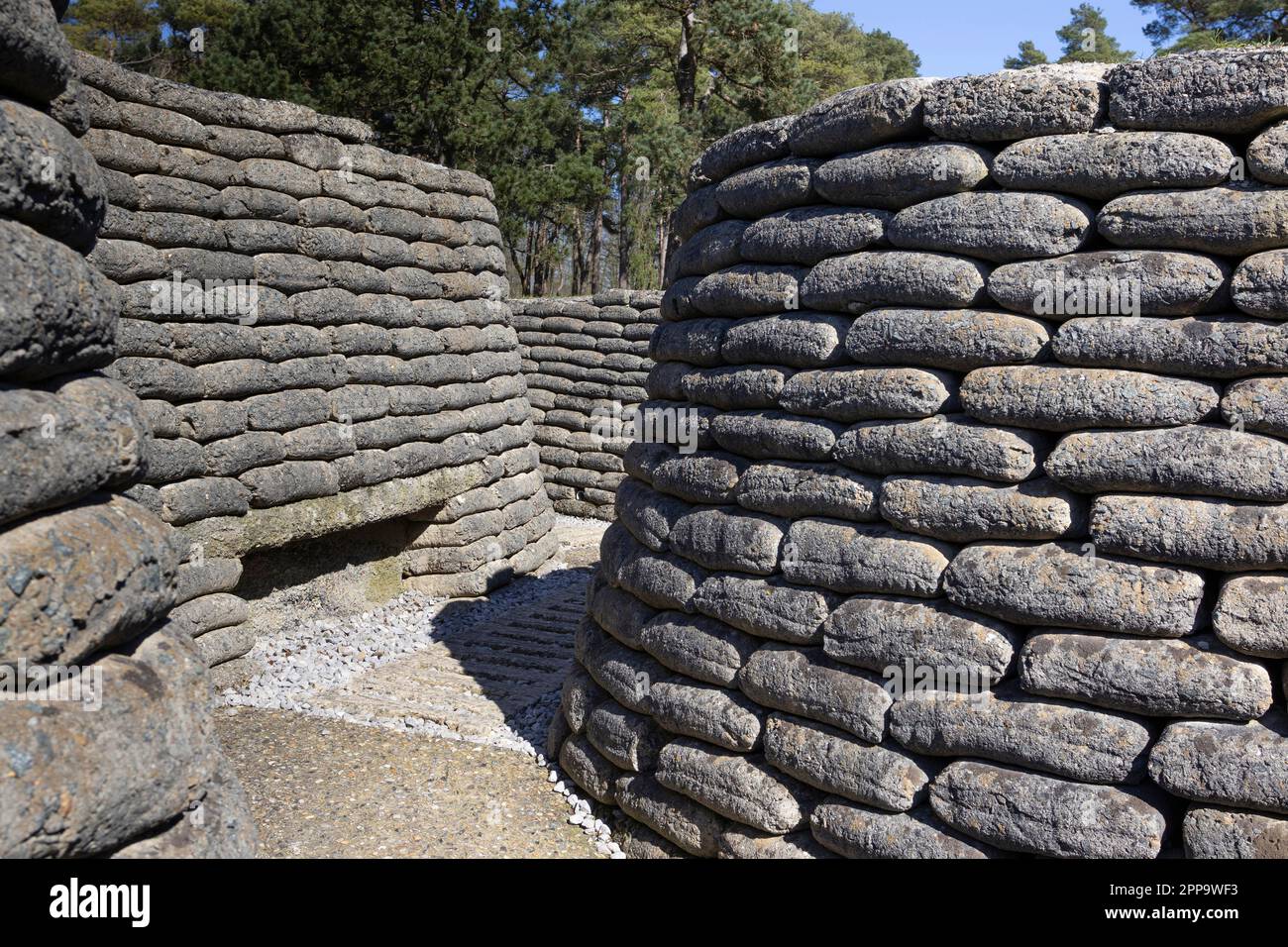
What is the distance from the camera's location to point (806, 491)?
3732 millimetres

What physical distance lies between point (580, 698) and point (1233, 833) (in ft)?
9.05

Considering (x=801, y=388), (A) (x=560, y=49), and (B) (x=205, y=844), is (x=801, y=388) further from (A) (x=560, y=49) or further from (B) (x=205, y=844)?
(A) (x=560, y=49)

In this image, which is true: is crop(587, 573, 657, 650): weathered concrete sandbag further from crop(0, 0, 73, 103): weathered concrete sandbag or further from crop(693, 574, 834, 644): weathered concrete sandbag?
crop(0, 0, 73, 103): weathered concrete sandbag

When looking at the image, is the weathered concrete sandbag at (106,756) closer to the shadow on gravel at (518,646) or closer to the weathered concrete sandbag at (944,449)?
the weathered concrete sandbag at (944,449)

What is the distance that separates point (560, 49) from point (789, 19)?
15.6 feet

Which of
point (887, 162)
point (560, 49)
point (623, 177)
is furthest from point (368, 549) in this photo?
point (623, 177)

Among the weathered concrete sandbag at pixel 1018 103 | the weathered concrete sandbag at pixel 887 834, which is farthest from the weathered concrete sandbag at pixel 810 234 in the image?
the weathered concrete sandbag at pixel 887 834

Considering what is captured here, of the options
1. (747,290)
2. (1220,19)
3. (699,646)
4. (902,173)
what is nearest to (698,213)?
(747,290)

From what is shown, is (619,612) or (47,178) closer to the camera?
(47,178)

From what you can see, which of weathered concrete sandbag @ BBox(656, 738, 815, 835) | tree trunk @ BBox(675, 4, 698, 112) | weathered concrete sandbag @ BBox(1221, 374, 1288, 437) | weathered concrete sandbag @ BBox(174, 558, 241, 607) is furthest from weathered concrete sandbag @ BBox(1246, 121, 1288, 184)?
tree trunk @ BBox(675, 4, 698, 112)

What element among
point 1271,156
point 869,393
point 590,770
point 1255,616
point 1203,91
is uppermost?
point 1203,91

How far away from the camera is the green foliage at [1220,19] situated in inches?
481

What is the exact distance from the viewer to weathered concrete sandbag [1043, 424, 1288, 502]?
114 inches

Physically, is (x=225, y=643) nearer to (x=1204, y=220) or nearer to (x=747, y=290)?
(x=747, y=290)
